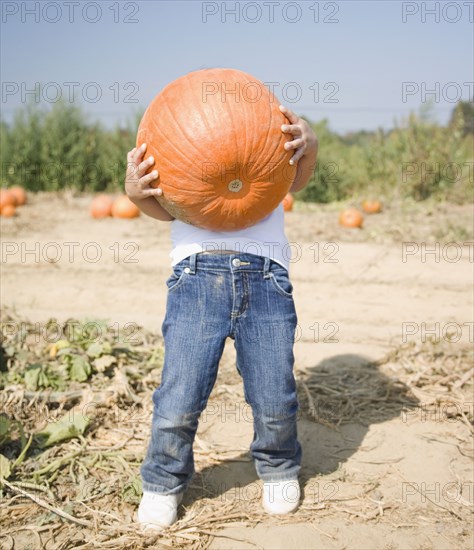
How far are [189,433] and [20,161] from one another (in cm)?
1027

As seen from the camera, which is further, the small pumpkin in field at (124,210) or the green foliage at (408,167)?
the green foliage at (408,167)

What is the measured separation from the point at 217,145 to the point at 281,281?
0.67m

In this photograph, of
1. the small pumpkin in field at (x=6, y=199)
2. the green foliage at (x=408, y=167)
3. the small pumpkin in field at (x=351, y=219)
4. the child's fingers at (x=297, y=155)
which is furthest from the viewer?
the green foliage at (x=408, y=167)

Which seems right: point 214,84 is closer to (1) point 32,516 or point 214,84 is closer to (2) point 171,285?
(2) point 171,285

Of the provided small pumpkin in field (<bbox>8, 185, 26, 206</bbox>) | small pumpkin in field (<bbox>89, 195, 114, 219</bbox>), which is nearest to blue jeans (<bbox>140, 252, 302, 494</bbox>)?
small pumpkin in field (<bbox>89, 195, 114, 219</bbox>)

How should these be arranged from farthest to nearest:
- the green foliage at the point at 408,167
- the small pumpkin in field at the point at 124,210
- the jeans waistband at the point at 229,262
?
the green foliage at the point at 408,167 < the small pumpkin in field at the point at 124,210 < the jeans waistband at the point at 229,262

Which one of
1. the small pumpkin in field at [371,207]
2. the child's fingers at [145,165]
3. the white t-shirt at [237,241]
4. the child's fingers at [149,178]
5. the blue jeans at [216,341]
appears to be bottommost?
the blue jeans at [216,341]

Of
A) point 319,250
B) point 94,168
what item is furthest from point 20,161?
point 319,250

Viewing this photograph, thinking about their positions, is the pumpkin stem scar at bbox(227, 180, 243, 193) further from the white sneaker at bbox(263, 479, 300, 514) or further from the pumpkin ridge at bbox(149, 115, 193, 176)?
the white sneaker at bbox(263, 479, 300, 514)

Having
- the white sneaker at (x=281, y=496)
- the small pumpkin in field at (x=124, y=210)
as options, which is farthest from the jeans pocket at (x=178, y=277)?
the small pumpkin in field at (x=124, y=210)

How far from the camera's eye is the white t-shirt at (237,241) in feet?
8.70

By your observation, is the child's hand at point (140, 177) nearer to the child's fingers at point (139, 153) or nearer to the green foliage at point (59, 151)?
the child's fingers at point (139, 153)

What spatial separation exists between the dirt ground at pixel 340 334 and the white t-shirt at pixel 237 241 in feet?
3.92

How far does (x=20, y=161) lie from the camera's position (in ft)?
38.5
